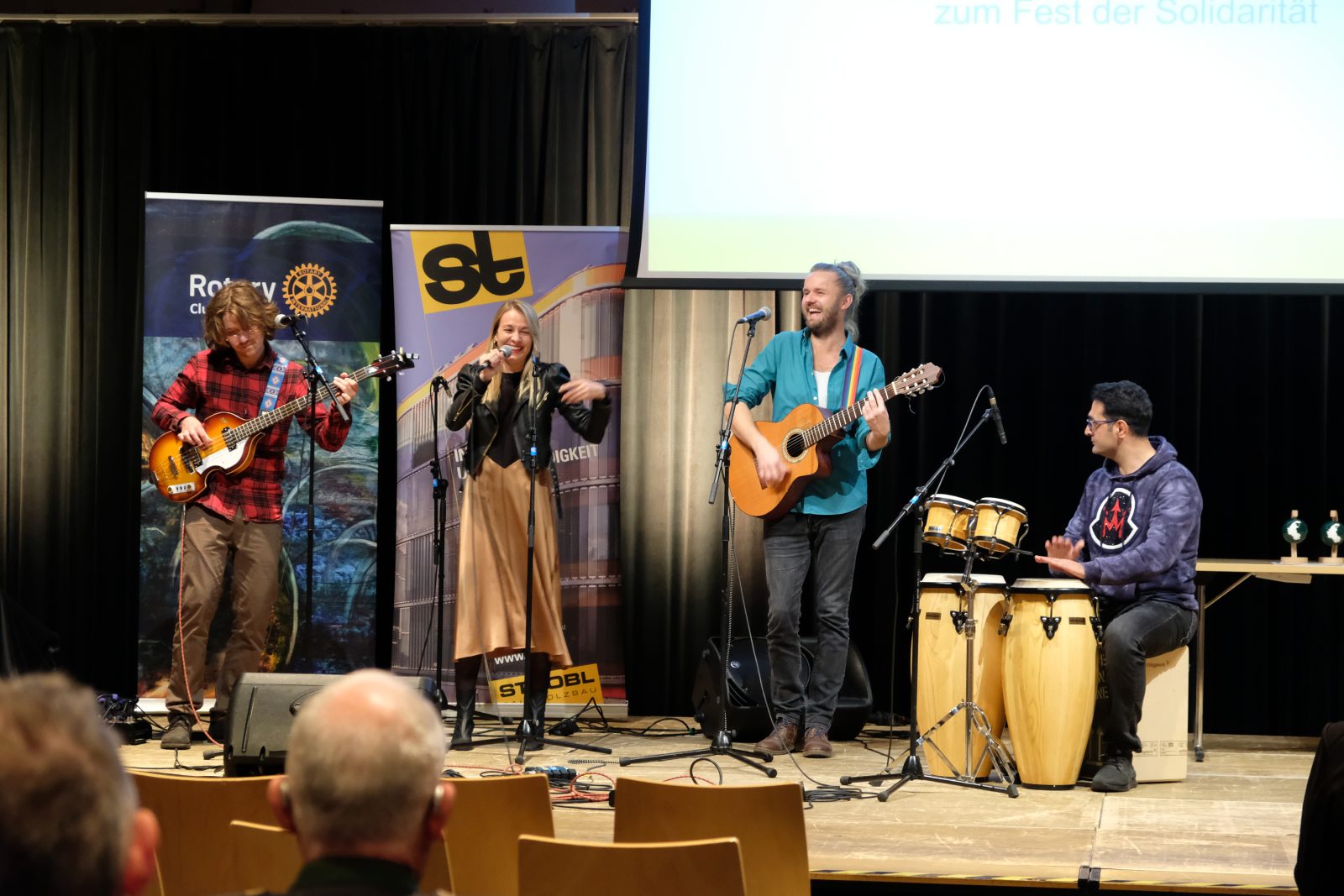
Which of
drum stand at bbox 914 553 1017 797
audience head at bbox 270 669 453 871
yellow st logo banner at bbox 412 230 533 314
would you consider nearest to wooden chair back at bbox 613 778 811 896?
audience head at bbox 270 669 453 871

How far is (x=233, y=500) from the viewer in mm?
5492

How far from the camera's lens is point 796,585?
5297mm

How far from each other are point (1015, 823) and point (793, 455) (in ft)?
→ 5.40

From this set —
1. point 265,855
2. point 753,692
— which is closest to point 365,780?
point 265,855

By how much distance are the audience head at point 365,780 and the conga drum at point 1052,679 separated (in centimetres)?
363

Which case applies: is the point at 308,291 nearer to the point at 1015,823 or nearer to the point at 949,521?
the point at 949,521

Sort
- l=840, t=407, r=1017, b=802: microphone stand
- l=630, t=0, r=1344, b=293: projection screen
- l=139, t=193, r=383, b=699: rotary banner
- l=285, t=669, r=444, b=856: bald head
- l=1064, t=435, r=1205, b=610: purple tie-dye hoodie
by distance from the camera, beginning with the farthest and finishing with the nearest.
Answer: l=139, t=193, r=383, b=699: rotary banner → l=630, t=0, r=1344, b=293: projection screen → l=1064, t=435, r=1205, b=610: purple tie-dye hoodie → l=840, t=407, r=1017, b=802: microphone stand → l=285, t=669, r=444, b=856: bald head

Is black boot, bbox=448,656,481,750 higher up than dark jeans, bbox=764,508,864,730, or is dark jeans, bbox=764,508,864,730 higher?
dark jeans, bbox=764,508,864,730

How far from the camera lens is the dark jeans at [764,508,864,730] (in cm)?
526

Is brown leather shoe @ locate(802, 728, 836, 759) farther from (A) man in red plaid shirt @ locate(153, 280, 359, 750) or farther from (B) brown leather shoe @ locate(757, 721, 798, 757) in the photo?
(A) man in red plaid shirt @ locate(153, 280, 359, 750)

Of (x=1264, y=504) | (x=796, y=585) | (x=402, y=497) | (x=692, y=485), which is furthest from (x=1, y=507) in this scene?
(x=1264, y=504)

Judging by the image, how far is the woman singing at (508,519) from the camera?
5.37 m

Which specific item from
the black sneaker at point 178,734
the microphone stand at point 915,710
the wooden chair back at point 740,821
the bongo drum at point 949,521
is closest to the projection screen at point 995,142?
the bongo drum at point 949,521

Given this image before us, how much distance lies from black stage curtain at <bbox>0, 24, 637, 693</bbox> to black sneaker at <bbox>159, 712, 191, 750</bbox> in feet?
5.06
